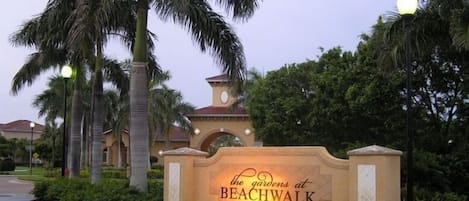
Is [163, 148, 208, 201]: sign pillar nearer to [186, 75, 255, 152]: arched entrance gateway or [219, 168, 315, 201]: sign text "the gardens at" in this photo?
[219, 168, 315, 201]: sign text "the gardens at"

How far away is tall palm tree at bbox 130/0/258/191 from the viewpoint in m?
17.4

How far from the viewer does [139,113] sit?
17562 mm

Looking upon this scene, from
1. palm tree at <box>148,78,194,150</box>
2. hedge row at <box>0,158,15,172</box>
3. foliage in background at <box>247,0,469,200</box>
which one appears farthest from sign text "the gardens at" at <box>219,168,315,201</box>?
hedge row at <box>0,158,15,172</box>

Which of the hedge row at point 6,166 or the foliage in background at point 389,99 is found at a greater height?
the foliage in background at point 389,99

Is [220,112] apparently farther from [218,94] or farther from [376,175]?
[376,175]

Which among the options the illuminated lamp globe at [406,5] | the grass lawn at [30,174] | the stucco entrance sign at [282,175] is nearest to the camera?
the stucco entrance sign at [282,175]

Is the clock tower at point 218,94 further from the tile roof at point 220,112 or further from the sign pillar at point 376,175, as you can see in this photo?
the sign pillar at point 376,175

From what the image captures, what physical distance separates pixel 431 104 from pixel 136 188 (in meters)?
13.5

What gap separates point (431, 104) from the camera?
2509cm

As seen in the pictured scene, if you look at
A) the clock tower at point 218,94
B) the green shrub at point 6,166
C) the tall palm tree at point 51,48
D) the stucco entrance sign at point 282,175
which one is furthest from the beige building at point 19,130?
the stucco entrance sign at point 282,175

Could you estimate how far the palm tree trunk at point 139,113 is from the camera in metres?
17.4

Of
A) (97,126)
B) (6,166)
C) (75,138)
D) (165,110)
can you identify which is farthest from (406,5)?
(6,166)

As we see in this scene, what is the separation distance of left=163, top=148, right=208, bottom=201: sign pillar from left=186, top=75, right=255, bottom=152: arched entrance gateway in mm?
34780

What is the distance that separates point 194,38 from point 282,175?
6736 mm
